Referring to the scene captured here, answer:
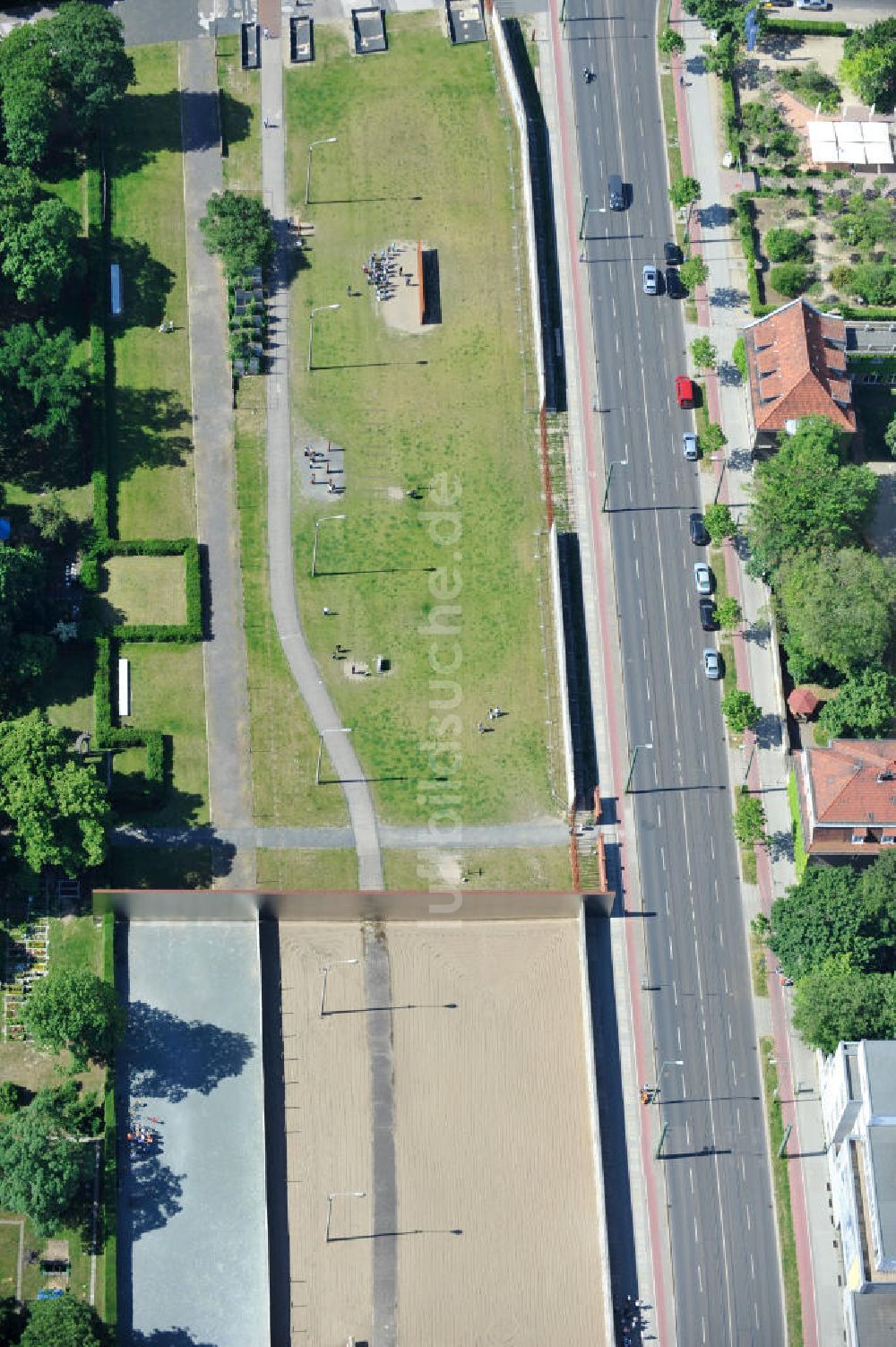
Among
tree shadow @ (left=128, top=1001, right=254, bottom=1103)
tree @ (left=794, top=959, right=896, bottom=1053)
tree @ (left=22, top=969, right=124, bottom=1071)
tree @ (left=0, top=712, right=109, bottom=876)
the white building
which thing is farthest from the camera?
tree @ (left=0, top=712, right=109, bottom=876)

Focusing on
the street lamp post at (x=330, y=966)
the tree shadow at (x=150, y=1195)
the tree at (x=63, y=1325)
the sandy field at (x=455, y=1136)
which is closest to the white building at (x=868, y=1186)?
the sandy field at (x=455, y=1136)

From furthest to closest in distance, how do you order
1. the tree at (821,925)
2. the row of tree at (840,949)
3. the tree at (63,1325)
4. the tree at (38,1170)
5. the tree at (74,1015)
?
1. the tree at (821,925)
2. the row of tree at (840,949)
3. the tree at (74,1015)
4. the tree at (38,1170)
5. the tree at (63,1325)

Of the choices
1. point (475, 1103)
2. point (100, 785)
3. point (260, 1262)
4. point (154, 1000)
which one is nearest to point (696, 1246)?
point (475, 1103)

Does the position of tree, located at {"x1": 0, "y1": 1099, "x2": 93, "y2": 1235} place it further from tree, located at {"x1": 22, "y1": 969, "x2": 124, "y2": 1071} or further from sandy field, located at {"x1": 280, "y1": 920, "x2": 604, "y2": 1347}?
sandy field, located at {"x1": 280, "y1": 920, "x2": 604, "y2": 1347}

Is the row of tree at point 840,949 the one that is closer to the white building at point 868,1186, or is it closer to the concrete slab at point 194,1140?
the white building at point 868,1186

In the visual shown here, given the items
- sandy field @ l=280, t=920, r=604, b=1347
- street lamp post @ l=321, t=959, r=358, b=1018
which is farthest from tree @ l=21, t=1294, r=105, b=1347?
street lamp post @ l=321, t=959, r=358, b=1018

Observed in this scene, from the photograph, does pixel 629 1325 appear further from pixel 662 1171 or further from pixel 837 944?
pixel 837 944

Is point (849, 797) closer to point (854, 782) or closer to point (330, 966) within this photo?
point (854, 782)
